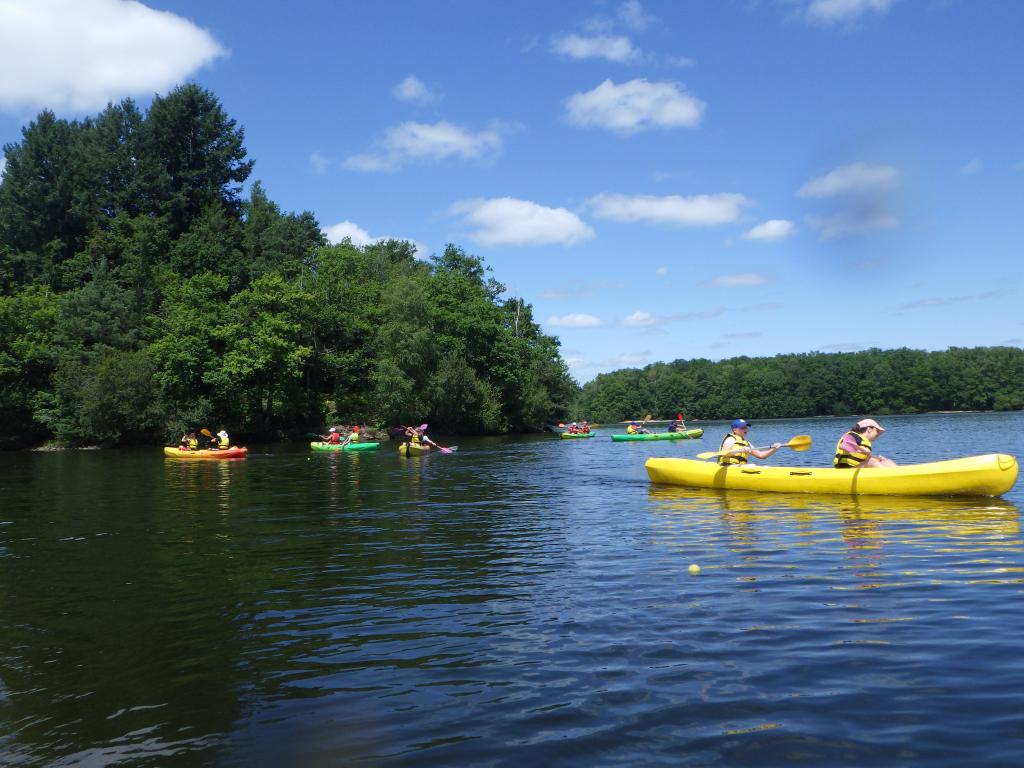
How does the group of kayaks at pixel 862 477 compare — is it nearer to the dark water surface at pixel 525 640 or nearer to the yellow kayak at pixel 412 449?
the dark water surface at pixel 525 640

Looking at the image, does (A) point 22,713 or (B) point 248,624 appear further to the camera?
(B) point 248,624

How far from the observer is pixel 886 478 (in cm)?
1450

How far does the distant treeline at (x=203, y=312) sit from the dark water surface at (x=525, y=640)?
34.0 m

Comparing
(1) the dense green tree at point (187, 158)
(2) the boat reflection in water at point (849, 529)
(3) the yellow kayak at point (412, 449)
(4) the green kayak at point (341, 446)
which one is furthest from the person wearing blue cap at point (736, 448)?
(1) the dense green tree at point (187, 158)

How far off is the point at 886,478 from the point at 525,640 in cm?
Answer: 1063

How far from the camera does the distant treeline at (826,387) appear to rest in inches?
4269

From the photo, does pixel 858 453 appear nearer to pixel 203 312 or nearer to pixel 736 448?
pixel 736 448

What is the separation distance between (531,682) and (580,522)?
307 inches

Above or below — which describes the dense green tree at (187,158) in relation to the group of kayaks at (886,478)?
above

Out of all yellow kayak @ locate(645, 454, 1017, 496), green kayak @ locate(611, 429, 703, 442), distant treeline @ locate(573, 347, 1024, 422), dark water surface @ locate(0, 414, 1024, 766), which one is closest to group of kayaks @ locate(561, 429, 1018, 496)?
yellow kayak @ locate(645, 454, 1017, 496)

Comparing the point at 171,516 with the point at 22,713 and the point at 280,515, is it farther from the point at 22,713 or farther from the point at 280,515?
the point at 22,713

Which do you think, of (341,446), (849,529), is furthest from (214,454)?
(849,529)

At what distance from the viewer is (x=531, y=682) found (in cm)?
555

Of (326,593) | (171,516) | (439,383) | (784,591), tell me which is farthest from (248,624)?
(439,383)
